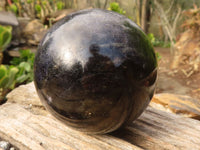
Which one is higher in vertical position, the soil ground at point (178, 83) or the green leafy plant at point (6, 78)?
the green leafy plant at point (6, 78)

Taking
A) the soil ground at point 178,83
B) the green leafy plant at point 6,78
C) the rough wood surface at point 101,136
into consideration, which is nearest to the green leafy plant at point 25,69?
the green leafy plant at point 6,78

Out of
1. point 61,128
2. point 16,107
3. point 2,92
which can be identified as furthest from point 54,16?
point 61,128

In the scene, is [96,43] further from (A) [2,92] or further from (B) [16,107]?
(A) [2,92]

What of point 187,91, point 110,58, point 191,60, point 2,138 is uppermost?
point 110,58

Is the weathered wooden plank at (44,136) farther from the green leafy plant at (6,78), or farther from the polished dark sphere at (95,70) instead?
the green leafy plant at (6,78)

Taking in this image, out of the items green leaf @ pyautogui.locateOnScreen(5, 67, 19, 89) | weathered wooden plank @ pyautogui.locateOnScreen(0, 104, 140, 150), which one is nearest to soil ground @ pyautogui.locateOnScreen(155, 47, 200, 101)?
green leaf @ pyautogui.locateOnScreen(5, 67, 19, 89)

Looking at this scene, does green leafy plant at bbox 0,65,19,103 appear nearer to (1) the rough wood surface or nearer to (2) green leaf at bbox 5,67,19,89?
(2) green leaf at bbox 5,67,19,89
